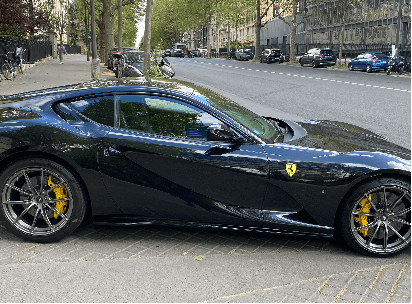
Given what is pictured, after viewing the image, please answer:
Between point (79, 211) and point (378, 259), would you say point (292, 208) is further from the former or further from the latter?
point (79, 211)

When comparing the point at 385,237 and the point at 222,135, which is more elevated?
the point at 222,135

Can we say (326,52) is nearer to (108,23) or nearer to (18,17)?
(108,23)

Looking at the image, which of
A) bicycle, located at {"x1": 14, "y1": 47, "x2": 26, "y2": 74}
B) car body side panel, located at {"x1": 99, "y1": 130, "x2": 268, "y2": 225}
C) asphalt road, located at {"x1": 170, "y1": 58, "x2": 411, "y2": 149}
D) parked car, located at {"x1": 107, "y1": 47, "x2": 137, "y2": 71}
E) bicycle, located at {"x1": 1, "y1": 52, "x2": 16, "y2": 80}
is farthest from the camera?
parked car, located at {"x1": 107, "y1": 47, "x2": 137, "y2": 71}

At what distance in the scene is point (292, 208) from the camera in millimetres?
3898

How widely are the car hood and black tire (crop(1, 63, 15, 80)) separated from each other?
20.8 meters

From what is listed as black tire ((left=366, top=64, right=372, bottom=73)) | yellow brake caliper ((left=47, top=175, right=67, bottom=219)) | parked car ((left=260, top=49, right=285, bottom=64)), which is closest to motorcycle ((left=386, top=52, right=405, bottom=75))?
black tire ((left=366, top=64, right=372, bottom=73))

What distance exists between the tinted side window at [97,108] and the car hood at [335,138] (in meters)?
1.54

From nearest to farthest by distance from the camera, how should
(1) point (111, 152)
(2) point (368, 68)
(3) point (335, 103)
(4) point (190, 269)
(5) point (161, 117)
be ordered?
(4) point (190, 269), (1) point (111, 152), (5) point (161, 117), (3) point (335, 103), (2) point (368, 68)

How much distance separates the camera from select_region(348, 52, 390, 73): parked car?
33.7m

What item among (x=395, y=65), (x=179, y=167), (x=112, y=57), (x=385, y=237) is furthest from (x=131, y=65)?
(x=385, y=237)

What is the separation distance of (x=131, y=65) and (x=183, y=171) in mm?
21185

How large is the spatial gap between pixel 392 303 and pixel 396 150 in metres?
1.90

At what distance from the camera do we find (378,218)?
385 centimetres

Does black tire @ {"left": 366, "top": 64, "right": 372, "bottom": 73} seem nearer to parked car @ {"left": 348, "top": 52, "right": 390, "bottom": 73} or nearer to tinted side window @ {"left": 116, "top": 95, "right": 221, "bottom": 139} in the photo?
parked car @ {"left": 348, "top": 52, "right": 390, "bottom": 73}
